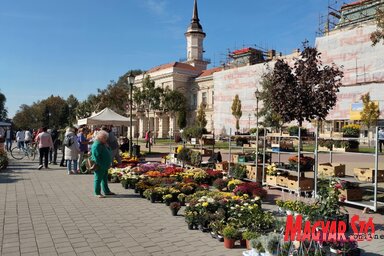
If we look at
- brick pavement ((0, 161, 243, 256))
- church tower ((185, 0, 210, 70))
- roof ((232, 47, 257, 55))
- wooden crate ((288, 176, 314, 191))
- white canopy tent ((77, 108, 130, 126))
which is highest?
church tower ((185, 0, 210, 70))

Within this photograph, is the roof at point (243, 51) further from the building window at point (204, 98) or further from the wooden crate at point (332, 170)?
the wooden crate at point (332, 170)

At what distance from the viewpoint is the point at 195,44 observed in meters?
76.2

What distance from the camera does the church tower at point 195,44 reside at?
74688 mm

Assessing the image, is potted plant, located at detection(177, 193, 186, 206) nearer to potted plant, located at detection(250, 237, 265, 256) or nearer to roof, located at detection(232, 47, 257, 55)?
potted plant, located at detection(250, 237, 265, 256)

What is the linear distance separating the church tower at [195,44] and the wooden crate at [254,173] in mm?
63240

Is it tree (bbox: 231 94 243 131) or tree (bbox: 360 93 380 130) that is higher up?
tree (bbox: 231 94 243 131)

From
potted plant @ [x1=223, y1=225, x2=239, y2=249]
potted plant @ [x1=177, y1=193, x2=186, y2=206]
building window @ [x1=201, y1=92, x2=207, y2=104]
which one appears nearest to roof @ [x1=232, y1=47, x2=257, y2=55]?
building window @ [x1=201, y1=92, x2=207, y2=104]

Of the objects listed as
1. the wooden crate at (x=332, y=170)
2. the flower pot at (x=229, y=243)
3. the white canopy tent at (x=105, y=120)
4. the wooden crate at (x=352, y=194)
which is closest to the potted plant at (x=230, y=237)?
the flower pot at (x=229, y=243)

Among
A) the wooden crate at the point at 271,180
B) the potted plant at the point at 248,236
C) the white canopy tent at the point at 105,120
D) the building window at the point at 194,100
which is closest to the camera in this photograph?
the potted plant at the point at 248,236

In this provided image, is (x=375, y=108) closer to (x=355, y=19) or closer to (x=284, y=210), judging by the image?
(x=355, y=19)

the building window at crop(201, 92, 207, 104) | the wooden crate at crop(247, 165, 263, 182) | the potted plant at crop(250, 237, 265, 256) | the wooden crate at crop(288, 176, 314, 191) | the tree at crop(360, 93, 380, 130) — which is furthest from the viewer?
the building window at crop(201, 92, 207, 104)

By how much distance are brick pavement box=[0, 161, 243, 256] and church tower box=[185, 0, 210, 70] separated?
65.9 metres

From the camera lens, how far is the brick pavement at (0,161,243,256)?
5.45 m

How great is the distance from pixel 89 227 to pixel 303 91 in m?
8.65
